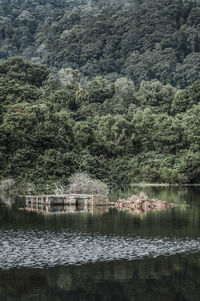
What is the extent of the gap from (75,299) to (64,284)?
2.30 metres

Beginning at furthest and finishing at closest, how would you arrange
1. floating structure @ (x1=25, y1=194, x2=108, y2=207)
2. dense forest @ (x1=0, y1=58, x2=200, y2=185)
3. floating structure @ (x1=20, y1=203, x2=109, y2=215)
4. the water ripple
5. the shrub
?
dense forest @ (x1=0, y1=58, x2=200, y2=185)
the shrub
floating structure @ (x1=25, y1=194, x2=108, y2=207)
floating structure @ (x1=20, y1=203, x2=109, y2=215)
the water ripple

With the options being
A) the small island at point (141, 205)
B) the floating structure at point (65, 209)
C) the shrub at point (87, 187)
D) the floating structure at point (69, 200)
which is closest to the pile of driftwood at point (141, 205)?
the small island at point (141, 205)

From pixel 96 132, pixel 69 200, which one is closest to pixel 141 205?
pixel 69 200

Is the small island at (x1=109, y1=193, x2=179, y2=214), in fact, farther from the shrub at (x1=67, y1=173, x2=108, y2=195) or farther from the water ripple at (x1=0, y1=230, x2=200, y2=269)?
the water ripple at (x1=0, y1=230, x2=200, y2=269)

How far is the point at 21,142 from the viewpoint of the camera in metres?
84.1

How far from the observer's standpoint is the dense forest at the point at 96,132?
80.9 metres

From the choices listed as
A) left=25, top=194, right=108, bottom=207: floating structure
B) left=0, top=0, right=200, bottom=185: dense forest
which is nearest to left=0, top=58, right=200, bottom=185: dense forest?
left=0, top=0, right=200, bottom=185: dense forest

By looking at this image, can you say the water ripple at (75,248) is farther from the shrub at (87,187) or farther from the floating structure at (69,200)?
the shrub at (87,187)

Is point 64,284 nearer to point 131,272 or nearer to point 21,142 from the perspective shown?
point 131,272

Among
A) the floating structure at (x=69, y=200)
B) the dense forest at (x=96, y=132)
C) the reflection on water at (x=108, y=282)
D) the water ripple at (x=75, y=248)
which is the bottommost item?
the reflection on water at (x=108, y=282)

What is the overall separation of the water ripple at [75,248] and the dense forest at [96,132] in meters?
37.8

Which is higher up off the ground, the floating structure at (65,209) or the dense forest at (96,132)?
the dense forest at (96,132)

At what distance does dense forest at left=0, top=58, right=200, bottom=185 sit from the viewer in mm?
80938

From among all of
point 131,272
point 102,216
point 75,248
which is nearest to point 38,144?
point 102,216
